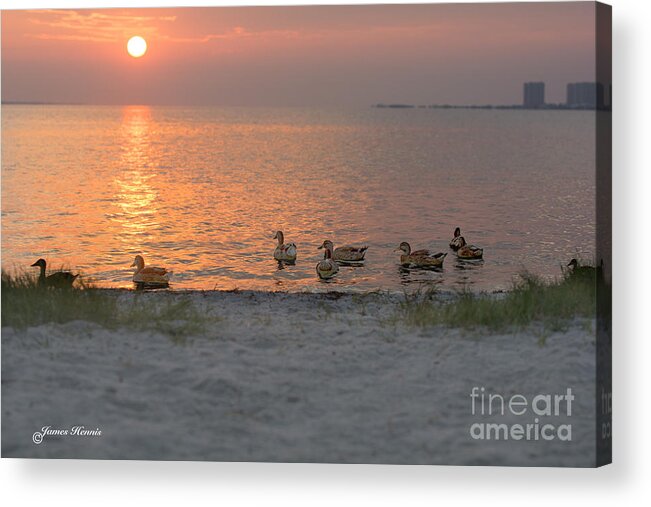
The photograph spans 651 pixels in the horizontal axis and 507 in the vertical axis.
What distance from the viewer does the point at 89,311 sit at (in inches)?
468

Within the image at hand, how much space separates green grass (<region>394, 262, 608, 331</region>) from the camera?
11.5 meters

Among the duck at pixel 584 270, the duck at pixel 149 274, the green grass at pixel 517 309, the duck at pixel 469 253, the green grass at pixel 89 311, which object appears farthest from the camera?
the duck at pixel 469 253

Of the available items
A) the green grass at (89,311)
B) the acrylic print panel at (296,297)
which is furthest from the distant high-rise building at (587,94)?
the green grass at (89,311)

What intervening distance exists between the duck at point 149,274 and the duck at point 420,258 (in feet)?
16.4

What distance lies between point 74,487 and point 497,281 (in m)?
8.71

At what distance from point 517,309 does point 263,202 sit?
1269 centimetres

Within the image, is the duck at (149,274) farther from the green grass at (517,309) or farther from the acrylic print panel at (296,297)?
the green grass at (517,309)

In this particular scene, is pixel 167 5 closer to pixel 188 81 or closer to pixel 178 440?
pixel 188 81

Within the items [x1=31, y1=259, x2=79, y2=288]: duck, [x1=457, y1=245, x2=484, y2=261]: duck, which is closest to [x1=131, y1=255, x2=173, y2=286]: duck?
[x1=31, y1=259, x2=79, y2=288]: duck

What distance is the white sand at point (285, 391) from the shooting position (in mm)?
10156

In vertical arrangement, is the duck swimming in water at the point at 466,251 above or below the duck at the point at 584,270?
above
